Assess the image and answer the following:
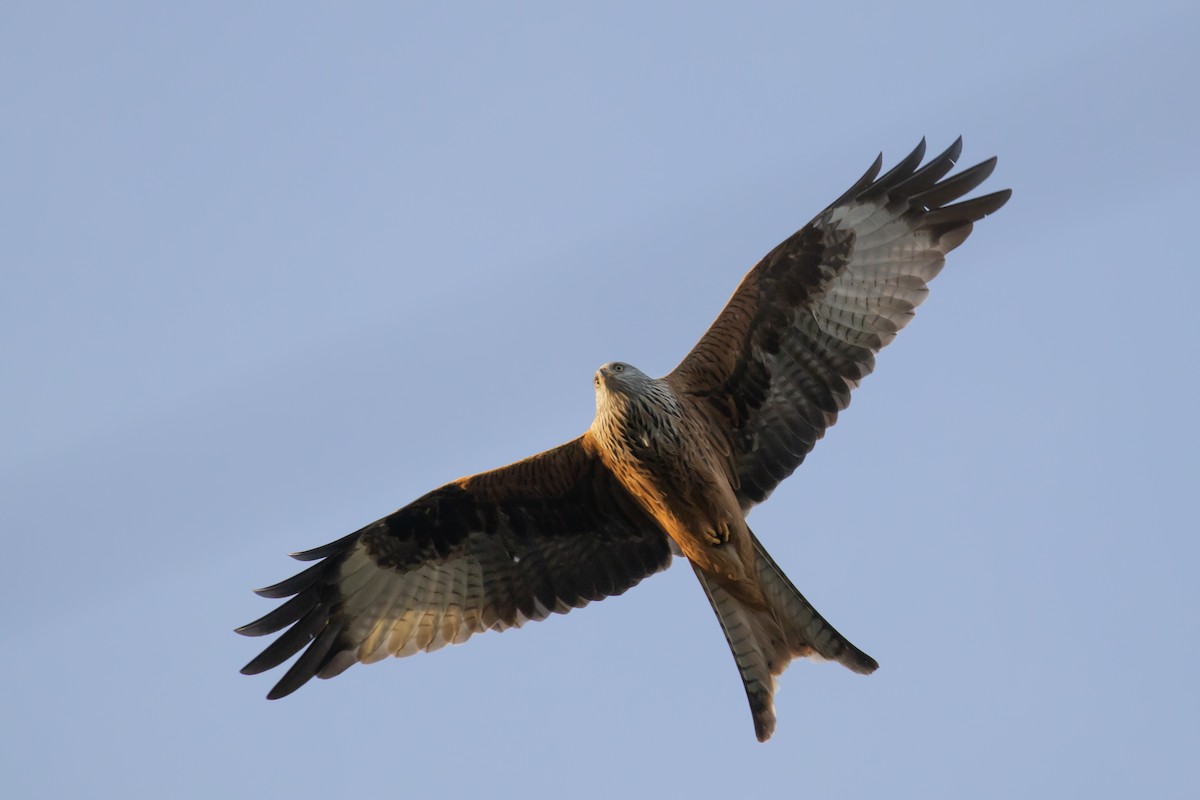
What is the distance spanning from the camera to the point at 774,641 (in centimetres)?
979

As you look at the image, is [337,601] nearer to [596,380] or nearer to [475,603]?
[475,603]

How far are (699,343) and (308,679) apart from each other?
367cm

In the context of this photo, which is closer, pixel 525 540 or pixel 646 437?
pixel 646 437

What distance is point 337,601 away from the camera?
414 inches

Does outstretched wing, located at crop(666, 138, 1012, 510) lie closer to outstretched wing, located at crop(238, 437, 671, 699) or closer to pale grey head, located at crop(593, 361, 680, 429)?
pale grey head, located at crop(593, 361, 680, 429)

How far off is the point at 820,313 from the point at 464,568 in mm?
3167

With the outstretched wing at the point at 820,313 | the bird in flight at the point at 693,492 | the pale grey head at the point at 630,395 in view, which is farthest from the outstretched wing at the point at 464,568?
the outstretched wing at the point at 820,313

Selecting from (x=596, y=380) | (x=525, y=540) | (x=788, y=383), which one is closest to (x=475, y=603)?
(x=525, y=540)

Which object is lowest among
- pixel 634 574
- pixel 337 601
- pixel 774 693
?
pixel 774 693

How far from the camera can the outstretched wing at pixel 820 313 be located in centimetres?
1009

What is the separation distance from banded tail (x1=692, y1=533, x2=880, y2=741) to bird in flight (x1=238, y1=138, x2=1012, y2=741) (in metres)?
0.01

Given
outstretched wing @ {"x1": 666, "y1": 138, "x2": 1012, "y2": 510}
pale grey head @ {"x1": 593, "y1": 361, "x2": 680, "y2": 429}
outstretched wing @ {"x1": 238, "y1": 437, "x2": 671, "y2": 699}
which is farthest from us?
outstretched wing @ {"x1": 238, "y1": 437, "x2": 671, "y2": 699}

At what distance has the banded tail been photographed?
9641 millimetres

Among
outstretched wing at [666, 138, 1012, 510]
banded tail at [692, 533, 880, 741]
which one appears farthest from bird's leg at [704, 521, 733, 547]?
outstretched wing at [666, 138, 1012, 510]
